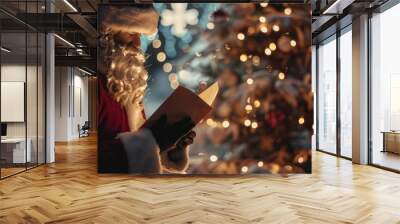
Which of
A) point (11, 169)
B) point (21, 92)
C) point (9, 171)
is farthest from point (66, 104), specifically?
point (9, 171)

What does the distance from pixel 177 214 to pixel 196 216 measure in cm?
22

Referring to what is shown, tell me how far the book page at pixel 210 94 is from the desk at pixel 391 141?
13.4 feet

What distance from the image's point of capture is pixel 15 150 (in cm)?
737

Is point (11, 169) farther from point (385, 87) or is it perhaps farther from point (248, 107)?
point (385, 87)

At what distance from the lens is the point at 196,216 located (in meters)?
3.96

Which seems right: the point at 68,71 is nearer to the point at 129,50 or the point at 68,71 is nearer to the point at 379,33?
the point at 129,50

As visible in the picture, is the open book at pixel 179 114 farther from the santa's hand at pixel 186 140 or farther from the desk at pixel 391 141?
the desk at pixel 391 141

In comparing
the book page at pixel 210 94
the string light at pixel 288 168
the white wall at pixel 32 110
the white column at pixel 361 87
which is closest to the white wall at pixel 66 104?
the white wall at pixel 32 110

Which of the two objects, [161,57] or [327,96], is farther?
[327,96]

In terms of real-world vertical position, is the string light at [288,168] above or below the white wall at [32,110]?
below

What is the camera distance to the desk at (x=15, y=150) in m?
7.08

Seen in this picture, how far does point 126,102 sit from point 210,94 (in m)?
1.45

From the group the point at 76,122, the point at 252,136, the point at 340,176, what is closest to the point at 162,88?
the point at 252,136

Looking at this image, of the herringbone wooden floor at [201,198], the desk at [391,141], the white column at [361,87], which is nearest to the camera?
the herringbone wooden floor at [201,198]
